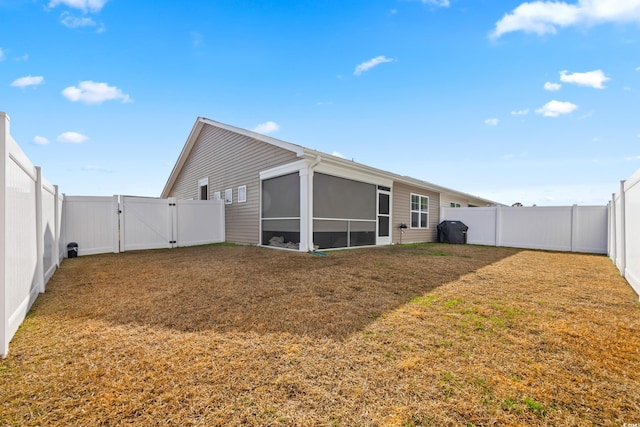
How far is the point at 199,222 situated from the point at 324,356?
1005cm

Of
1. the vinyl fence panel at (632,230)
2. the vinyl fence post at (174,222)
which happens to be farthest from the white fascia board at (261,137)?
the vinyl fence panel at (632,230)

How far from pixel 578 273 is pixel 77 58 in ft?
43.9

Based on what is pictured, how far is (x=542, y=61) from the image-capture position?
21.8ft

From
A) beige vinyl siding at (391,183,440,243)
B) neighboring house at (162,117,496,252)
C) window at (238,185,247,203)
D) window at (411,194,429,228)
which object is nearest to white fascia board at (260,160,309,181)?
neighboring house at (162,117,496,252)

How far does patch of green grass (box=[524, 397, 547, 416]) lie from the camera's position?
4.93ft

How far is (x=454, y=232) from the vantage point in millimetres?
12789

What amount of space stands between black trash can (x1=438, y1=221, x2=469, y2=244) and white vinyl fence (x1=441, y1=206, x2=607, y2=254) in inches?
16.7

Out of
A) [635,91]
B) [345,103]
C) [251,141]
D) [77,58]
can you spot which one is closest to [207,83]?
[251,141]

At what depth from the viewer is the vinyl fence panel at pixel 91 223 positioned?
790 centimetres

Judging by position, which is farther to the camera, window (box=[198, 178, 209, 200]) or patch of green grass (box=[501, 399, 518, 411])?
window (box=[198, 178, 209, 200])

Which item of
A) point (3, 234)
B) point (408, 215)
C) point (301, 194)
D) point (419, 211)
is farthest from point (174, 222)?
point (419, 211)

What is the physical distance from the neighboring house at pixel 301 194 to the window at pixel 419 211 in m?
0.05

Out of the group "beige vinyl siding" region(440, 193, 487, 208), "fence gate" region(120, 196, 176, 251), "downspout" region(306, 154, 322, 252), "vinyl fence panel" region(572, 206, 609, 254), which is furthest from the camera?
"beige vinyl siding" region(440, 193, 487, 208)

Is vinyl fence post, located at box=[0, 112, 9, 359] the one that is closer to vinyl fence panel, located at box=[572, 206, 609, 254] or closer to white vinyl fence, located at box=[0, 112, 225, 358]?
white vinyl fence, located at box=[0, 112, 225, 358]
